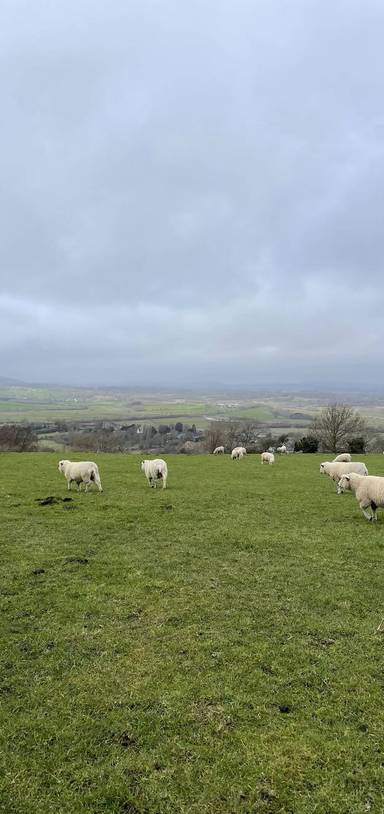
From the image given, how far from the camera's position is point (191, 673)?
17.7 feet

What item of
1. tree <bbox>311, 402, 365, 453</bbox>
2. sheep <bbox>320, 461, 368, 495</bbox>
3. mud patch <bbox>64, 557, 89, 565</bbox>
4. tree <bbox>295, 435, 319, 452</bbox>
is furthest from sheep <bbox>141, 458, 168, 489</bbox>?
tree <bbox>311, 402, 365, 453</bbox>

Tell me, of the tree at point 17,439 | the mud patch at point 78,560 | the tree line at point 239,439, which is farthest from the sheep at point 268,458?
the tree at point 17,439

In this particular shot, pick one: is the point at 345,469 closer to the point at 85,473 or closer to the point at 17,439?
the point at 85,473

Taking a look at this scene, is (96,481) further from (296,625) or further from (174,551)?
(296,625)

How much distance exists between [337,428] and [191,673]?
48254 mm

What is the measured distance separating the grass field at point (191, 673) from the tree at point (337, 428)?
39.9 m

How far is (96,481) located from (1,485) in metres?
5.11

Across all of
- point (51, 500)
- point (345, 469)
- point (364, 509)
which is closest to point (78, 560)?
point (51, 500)

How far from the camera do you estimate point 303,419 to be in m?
119

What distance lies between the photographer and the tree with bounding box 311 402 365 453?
163ft

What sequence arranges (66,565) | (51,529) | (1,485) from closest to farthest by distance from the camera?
(66,565) → (51,529) → (1,485)

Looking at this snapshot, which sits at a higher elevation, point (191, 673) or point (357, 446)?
point (191, 673)

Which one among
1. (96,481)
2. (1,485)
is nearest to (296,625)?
(96,481)

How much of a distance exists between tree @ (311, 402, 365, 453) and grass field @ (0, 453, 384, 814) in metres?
39.9
